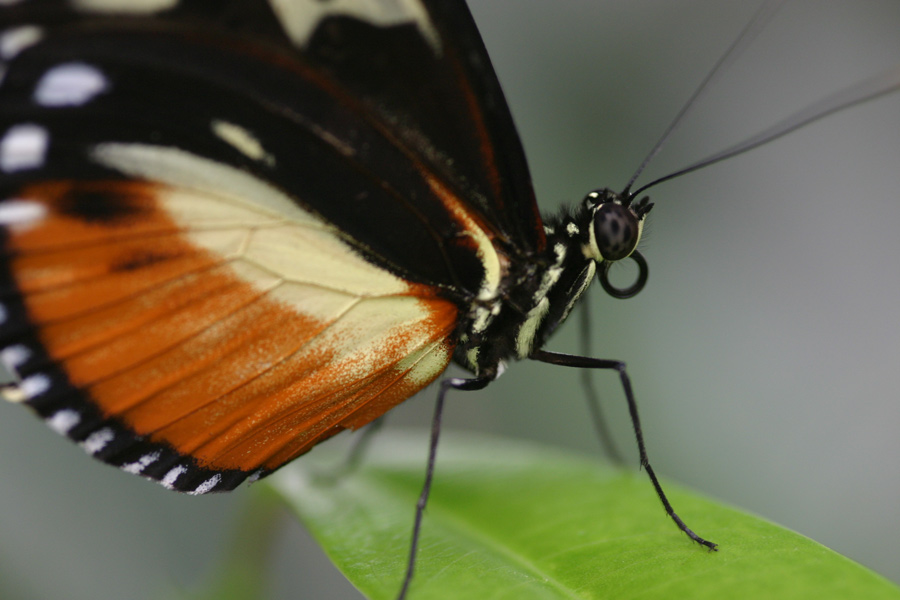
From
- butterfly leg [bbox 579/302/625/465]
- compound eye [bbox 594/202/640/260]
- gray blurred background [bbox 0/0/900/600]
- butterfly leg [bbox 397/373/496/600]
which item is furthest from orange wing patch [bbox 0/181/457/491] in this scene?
gray blurred background [bbox 0/0/900/600]

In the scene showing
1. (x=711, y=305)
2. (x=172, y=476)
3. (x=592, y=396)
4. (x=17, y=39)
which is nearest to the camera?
(x=17, y=39)

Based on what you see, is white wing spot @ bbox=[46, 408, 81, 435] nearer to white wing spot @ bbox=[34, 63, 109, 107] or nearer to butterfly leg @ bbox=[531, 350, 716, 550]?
white wing spot @ bbox=[34, 63, 109, 107]

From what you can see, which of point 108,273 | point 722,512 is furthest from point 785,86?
point 108,273

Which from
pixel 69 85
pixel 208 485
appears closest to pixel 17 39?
pixel 69 85

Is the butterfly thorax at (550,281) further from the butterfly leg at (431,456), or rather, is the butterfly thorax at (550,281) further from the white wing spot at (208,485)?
the white wing spot at (208,485)

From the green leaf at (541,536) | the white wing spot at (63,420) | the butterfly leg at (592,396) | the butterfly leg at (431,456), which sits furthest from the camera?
the butterfly leg at (592,396)

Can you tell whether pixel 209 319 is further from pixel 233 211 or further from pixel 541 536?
pixel 541 536

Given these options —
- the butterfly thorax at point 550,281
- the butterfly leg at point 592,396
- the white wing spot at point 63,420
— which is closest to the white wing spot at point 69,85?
the white wing spot at point 63,420
